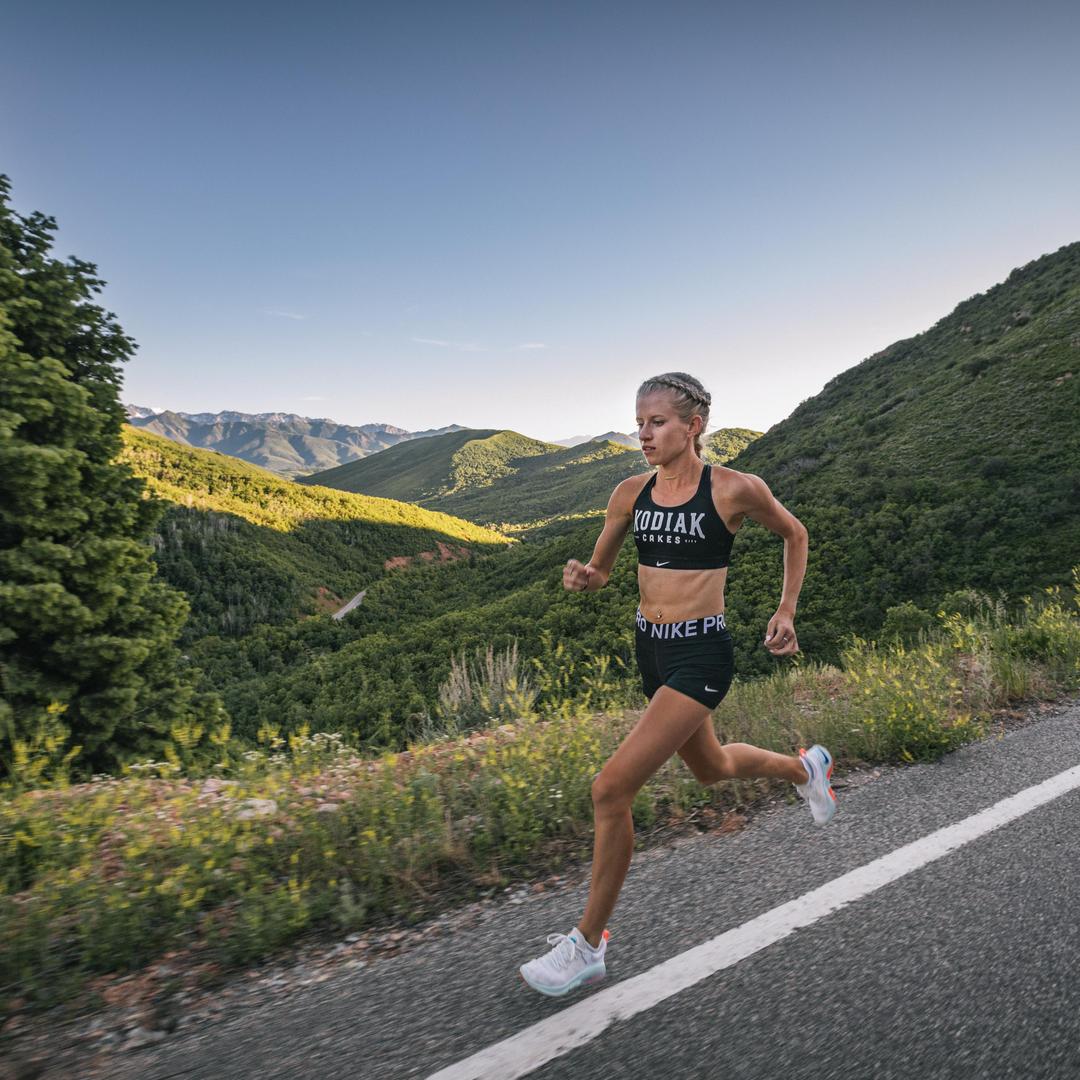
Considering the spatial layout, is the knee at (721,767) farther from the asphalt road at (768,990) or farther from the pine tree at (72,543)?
the pine tree at (72,543)

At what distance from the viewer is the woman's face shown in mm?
2434

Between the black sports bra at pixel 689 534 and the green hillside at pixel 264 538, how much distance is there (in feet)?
169

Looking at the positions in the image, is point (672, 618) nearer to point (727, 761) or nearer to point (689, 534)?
point (689, 534)

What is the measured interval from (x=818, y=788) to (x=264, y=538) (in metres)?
75.3

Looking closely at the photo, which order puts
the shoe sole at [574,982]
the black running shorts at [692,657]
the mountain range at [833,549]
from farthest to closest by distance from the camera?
1. the mountain range at [833,549]
2. the black running shorts at [692,657]
3. the shoe sole at [574,982]

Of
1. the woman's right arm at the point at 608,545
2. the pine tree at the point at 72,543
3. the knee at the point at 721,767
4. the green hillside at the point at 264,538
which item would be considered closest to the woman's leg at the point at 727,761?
the knee at the point at 721,767

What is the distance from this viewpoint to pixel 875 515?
104 feet

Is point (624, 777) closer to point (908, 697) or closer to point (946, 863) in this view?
point (946, 863)

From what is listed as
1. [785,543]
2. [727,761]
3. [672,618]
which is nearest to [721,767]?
[727,761]

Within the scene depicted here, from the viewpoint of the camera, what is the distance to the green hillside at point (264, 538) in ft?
194

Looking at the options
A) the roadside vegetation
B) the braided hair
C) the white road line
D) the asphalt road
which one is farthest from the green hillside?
the white road line

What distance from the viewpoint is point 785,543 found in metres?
2.58

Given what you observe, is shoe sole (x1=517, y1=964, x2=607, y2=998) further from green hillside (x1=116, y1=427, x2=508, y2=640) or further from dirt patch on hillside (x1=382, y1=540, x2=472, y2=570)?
dirt patch on hillside (x1=382, y1=540, x2=472, y2=570)

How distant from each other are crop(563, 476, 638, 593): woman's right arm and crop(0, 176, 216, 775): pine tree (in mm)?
6628
